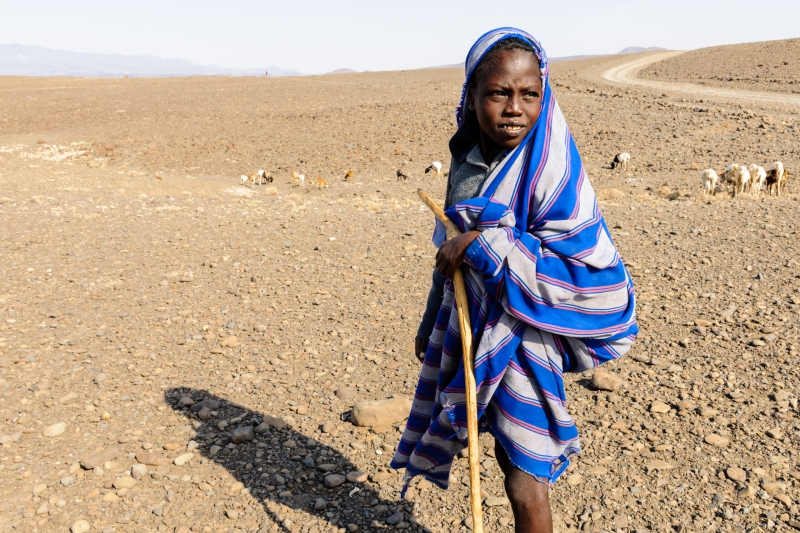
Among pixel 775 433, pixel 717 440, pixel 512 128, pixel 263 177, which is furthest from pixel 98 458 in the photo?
pixel 263 177

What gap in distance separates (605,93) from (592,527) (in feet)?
67.3

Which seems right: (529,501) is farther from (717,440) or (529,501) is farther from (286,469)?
(717,440)

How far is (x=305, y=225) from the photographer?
722cm

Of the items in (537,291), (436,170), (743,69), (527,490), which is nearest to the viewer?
(537,291)

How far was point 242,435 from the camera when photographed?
319 cm

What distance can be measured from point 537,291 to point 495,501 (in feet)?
4.91

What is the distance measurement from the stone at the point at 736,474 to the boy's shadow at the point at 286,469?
1392 mm

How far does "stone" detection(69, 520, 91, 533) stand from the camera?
256cm

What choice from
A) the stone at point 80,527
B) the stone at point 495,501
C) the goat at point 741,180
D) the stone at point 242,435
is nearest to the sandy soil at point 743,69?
the goat at point 741,180

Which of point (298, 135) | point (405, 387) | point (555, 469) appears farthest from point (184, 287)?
point (298, 135)

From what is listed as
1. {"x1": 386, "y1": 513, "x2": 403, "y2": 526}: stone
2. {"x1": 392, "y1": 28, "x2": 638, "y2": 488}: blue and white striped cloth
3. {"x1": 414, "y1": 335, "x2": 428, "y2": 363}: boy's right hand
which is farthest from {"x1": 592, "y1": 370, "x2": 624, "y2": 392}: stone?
{"x1": 392, "y1": 28, "x2": 638, "y2": 488}: blue and white striped cloth

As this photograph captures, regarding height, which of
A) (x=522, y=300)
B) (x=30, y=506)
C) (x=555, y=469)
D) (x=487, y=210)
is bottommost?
(x=30, y=506)

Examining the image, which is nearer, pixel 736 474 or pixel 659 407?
pixel 736 474

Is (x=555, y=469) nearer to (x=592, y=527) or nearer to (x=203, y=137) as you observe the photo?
(x=592, y=527)
